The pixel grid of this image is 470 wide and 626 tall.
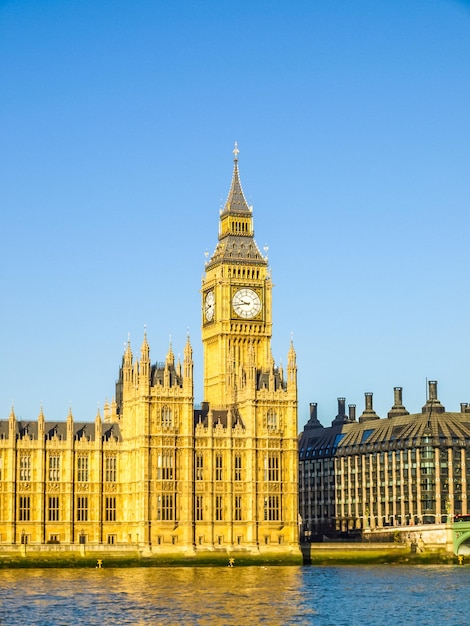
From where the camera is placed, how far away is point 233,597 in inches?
4252

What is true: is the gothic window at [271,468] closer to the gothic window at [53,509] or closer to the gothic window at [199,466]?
the gothic window at [199,466]

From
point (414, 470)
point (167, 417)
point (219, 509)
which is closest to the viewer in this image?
point (167, 417)

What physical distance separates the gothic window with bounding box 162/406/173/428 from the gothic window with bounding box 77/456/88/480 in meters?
8.88

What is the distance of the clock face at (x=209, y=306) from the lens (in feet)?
566

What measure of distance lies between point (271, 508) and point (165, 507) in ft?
35.3

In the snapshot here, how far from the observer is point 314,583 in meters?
124

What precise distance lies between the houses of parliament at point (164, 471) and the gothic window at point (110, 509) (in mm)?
98

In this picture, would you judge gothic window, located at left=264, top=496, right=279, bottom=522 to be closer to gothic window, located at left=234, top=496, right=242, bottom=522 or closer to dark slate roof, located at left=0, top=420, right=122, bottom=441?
Result: gothic window, located at left=234, top=496, right=242, bottom=522

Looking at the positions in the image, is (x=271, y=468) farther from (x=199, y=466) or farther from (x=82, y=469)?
(x=82, y=469)

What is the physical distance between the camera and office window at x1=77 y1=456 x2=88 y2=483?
15125cm

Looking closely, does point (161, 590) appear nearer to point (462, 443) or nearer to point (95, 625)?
point (95, 625)

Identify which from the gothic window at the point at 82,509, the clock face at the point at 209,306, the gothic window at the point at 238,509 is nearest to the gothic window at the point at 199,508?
the gothic window at the point at 238,509

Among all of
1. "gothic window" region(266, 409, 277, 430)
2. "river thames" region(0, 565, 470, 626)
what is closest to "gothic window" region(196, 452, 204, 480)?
"gothic window" region(266, 409, 277, 430)

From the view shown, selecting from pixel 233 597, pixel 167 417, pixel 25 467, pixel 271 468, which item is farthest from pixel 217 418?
pixel 233 597
